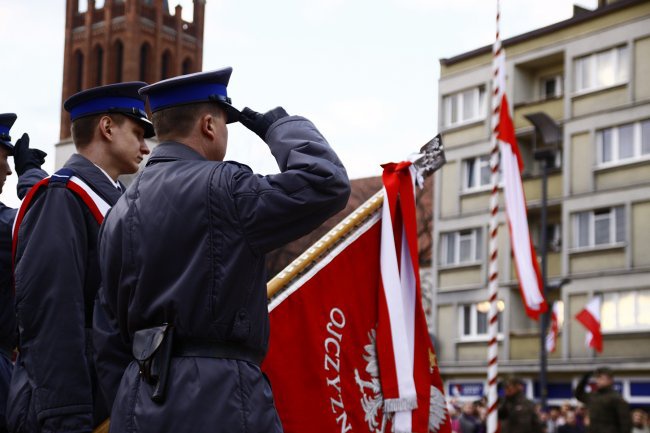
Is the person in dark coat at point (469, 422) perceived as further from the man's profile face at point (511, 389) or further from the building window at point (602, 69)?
the building window at point (602, 69)

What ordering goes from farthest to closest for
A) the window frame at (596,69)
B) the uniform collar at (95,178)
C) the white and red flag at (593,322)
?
1. the window frame at (596,69)
2. the white and red flag at (593,322)
3. the uniform collar at (95,178)

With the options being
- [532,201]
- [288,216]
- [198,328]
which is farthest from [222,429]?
[532,201]

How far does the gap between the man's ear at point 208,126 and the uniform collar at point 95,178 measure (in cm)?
111

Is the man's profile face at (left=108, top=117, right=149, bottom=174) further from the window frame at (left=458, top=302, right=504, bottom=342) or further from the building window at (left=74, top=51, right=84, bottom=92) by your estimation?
the building window at (left=74, top=51, right=84, bottom=92)

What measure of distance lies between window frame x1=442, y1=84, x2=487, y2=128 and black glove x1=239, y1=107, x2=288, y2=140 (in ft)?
142

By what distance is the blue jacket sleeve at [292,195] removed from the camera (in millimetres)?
3768

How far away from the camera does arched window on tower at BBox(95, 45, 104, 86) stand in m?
79.2

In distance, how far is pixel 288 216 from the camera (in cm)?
378

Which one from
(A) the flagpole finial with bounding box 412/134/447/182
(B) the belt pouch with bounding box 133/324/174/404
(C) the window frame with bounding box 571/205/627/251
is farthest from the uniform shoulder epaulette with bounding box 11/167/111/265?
(C) the window frame with bounding box 571/205/627/251

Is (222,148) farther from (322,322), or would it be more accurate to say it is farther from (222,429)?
(322,322)

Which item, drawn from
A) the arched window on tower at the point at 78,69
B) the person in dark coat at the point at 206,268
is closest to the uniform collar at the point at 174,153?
the person in dark coat at the point at 206,268

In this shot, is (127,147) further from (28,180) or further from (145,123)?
(28,180)

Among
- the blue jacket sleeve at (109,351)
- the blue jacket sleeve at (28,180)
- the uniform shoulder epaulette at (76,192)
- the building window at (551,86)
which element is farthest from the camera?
the building window at (551,86)

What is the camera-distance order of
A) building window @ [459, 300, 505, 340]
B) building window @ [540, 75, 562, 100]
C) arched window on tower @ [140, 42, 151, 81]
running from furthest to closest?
arched window on tower @ [140, 42, 151, 81], building window @ [459, 300, 505, 340], building window @ [540, 75, 562, 100]
